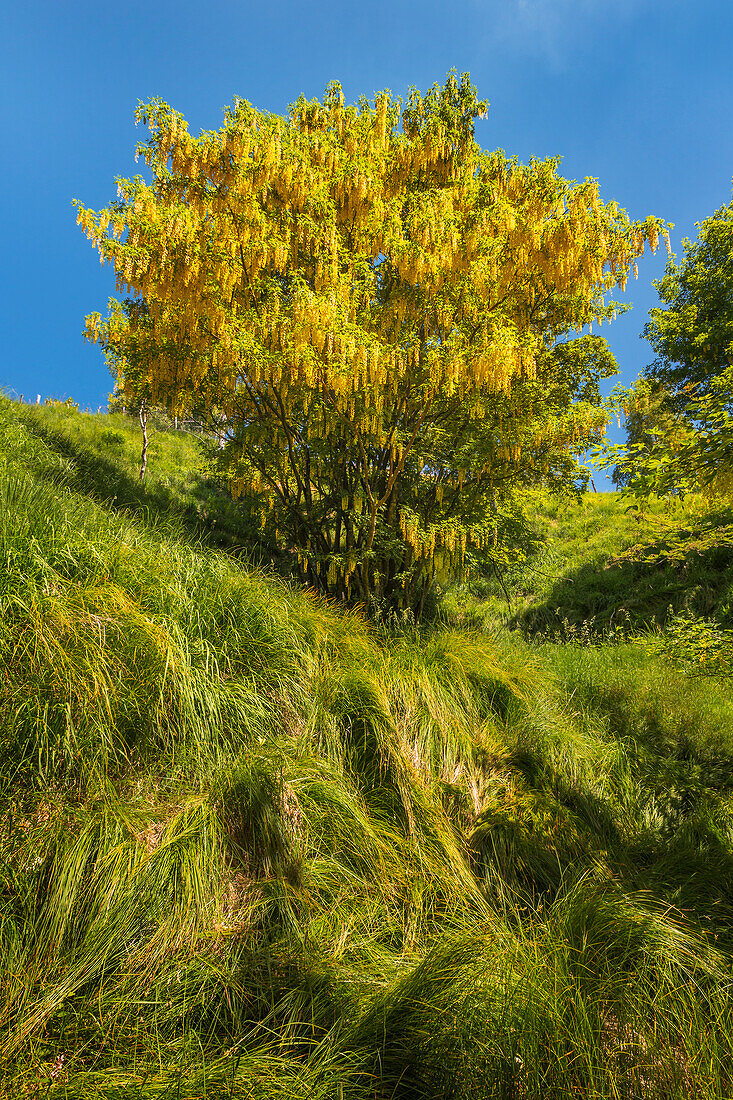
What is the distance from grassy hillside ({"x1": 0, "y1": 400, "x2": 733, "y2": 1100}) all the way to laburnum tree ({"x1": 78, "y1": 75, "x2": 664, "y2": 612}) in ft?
6.78

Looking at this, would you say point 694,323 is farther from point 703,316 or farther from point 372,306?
point 372,306

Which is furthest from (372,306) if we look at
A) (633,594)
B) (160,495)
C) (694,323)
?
(694,323)

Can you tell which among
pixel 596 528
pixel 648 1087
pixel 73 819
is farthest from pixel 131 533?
pixel 596 528

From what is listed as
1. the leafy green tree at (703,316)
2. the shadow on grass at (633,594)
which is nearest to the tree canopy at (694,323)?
the leafy green tree at (703,316)

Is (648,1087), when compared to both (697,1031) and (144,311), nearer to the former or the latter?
(697,1031)

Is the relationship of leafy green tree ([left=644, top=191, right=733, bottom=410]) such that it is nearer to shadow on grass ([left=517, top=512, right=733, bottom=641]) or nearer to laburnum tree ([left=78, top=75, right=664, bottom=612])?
shadow on grass ([left=517, top=512, right=733, bottom=641])

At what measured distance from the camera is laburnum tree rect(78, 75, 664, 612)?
5.10 meters

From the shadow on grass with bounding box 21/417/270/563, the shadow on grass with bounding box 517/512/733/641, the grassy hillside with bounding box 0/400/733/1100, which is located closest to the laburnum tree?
the shadow on grass with bounding box 21/417/270/563

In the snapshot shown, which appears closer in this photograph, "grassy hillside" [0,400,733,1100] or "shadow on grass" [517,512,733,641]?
"grassy hillside" [0,400,733,1100]

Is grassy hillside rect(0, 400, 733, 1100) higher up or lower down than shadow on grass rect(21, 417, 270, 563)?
lower down

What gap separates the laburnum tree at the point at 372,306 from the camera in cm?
510

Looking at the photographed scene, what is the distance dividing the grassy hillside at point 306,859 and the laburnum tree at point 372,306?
2.07 m

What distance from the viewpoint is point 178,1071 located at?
5.75 feet

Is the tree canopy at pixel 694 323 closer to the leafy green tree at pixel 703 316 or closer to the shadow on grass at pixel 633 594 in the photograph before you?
the leafy green tree at pixel 703 316
